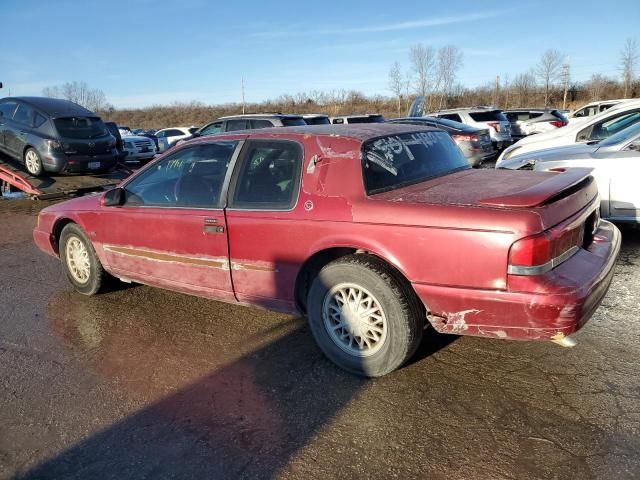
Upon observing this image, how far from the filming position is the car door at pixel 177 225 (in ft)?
12.8

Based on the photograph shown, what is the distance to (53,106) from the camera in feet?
35.5

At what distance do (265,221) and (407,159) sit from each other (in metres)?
1.10

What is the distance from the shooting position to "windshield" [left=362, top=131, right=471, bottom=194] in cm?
336

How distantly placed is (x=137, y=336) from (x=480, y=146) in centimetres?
1014

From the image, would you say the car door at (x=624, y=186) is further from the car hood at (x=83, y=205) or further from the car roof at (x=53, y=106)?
the car roof at (x=53, y=106)

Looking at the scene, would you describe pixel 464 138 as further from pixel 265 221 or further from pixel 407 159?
pixel 265 221

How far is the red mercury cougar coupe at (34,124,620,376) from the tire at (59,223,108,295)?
513 millimetres

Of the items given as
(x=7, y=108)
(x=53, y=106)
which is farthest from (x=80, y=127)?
(x=7, y=108)

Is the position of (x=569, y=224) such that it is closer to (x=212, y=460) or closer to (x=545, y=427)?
(x=545, y=427)

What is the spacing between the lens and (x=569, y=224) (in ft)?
9.67

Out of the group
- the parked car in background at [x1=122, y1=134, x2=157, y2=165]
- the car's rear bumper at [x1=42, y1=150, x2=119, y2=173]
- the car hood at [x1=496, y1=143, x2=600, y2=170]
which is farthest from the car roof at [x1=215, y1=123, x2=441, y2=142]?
the parked car in background at [x1=122, y1=134, x2=157, y2=165]

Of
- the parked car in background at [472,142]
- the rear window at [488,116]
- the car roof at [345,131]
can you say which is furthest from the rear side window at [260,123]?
the car roof at [345,131]

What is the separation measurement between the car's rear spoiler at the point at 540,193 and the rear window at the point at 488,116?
14.8 metres

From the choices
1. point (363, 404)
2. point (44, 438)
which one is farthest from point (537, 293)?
point (44, 438)
